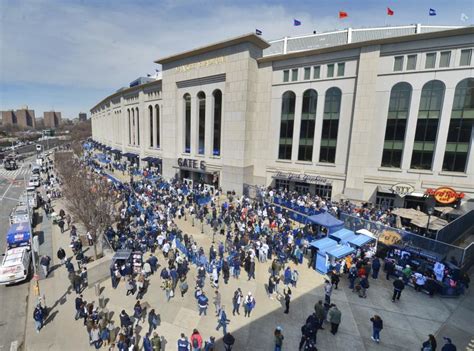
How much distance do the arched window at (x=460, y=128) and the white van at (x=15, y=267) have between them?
36111 mm

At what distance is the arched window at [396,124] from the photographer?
26266mm

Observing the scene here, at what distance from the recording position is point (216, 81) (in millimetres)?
35062

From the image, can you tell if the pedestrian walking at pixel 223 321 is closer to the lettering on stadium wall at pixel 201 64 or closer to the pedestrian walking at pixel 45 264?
the pedestrian walking at pixel 45 264

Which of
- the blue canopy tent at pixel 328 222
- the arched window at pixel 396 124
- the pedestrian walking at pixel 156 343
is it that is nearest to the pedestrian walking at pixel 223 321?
the pedestrian walking at pixel 156 343

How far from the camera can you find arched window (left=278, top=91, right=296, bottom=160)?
32438mm

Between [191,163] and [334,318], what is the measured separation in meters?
31.4

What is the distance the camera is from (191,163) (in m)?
39.2

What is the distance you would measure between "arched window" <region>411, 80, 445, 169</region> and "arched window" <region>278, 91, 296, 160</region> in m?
13.3

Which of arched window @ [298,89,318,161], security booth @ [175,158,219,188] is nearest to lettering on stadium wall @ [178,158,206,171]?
security booth @ [175,158,219,188]

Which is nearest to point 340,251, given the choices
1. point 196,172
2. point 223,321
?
point 223,321

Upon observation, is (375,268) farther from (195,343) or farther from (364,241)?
(195,343)

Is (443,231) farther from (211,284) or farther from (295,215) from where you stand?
(211,284)

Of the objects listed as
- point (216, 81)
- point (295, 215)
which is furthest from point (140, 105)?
point (295, 215)

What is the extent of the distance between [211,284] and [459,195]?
2426 cm
